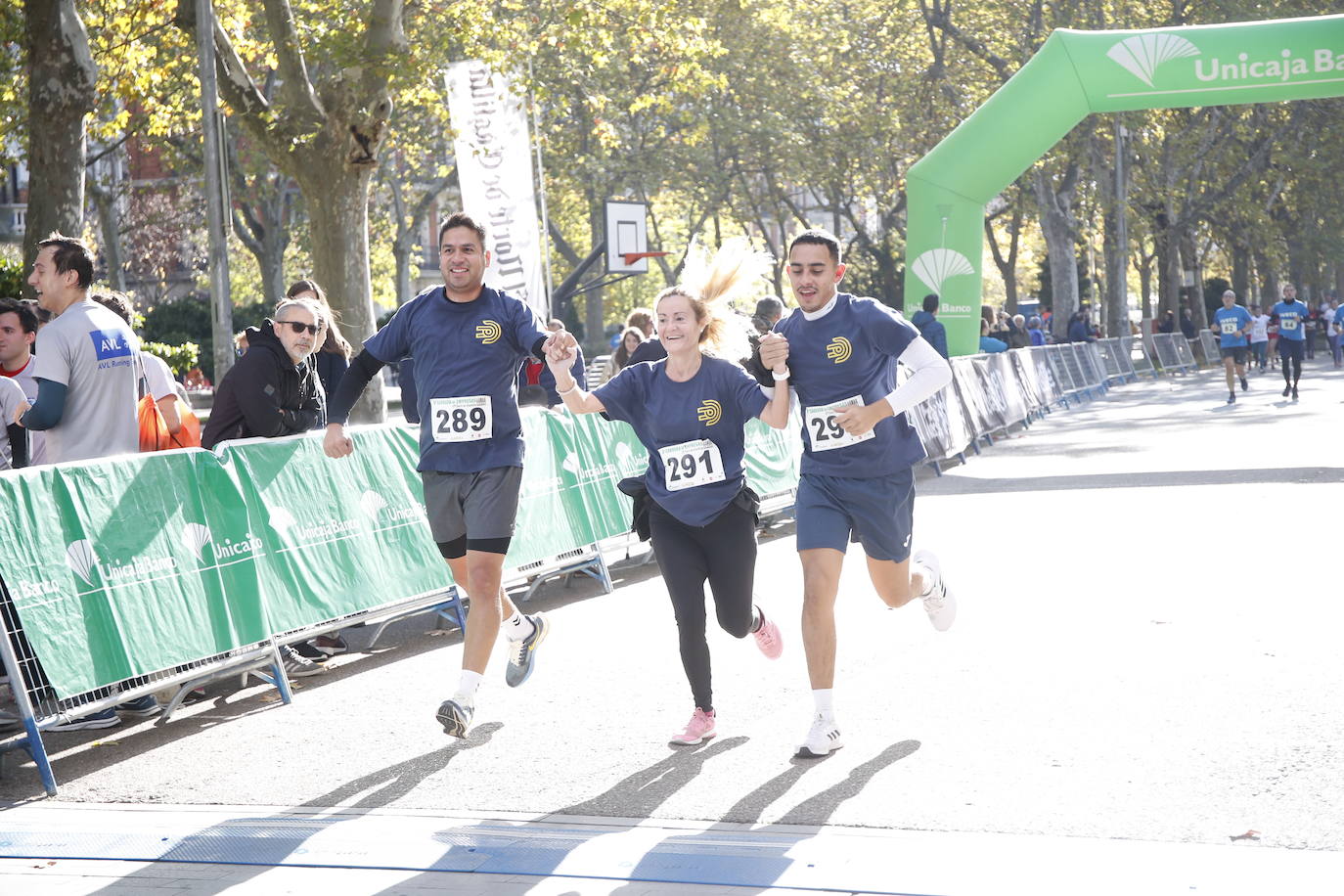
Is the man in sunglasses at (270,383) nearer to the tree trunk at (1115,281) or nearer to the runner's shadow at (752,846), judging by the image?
the runner's shadow at (752,846)

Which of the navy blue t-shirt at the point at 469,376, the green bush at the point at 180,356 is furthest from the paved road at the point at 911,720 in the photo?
the green bush at the point at 180,356

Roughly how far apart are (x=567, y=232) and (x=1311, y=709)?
53832 millimetres

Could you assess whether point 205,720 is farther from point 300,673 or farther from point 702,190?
point 702,190

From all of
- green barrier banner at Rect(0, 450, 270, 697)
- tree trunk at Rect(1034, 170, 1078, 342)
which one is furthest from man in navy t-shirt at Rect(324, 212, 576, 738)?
tree trunk at Rect(1034, 170, 1078, 342)

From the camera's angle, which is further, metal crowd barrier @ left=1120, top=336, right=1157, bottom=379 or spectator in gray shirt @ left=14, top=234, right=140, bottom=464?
metal crowd barrier @ left=1120, top=336, right=1157, bottom=379

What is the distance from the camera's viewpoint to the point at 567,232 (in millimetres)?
58969

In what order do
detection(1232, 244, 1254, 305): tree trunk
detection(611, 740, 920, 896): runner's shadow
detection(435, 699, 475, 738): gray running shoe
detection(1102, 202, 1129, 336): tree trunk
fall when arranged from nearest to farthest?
detection(611, 740, 920, 896): runner's shadow
detection(435, 699, 475, 738): gray running shoe
detection(1102, 202, 1129, 336): tree trunk
detection(1232, 244, 1254, 305): tree trunk

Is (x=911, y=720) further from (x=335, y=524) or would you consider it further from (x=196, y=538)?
(x=335, y=524)

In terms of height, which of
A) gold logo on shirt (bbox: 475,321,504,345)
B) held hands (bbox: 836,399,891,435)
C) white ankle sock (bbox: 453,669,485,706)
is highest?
gold logo on shirt (bbox: 475,321,504,345)

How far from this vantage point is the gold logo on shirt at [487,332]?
6.49 m

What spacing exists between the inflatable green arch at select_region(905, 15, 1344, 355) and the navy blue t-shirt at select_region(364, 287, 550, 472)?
51.2 ft

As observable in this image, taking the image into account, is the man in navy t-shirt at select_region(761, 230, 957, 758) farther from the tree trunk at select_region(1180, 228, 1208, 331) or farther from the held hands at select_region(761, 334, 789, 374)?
the tree trunk at select_region(1180, 228, 1208, 331)

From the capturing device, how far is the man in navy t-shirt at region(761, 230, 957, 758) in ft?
19.8

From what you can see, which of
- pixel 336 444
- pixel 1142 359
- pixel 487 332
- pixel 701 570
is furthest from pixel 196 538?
pixel 1142 359
